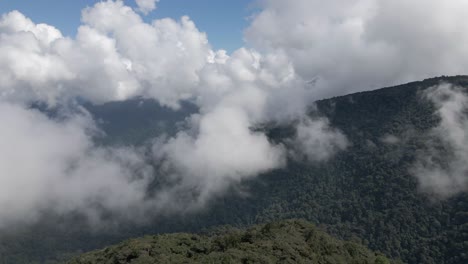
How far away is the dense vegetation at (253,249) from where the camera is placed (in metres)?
99.7

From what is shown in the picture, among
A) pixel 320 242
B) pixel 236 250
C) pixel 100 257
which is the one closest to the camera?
pixel 236 250

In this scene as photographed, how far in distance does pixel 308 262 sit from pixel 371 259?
31.2 meters

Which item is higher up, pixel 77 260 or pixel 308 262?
pixel 77 260

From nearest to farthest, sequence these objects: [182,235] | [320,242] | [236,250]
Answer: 1. [236,250]
2. [320,242]
3. [182,235]

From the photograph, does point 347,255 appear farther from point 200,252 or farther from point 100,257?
point 100,257

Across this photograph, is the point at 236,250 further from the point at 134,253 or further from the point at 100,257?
the point at 100,257

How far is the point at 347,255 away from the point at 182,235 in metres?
54.2

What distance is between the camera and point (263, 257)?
9469cm

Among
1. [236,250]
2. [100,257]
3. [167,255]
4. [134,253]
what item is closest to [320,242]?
[236,250]

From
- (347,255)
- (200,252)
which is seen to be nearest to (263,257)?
(200,252)

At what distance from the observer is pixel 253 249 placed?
102 metres

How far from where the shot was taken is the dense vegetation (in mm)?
99688

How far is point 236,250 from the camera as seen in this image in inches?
3994

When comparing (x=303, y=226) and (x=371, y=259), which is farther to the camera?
(x=303, y=226)
